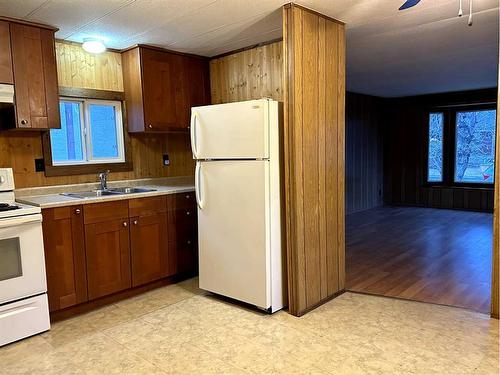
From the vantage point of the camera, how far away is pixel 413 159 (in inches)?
324

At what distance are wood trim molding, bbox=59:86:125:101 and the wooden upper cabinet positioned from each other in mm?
87

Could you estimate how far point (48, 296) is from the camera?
114 inches

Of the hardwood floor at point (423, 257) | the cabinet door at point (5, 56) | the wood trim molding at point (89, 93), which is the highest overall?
the cabinet door at point (5, 56)

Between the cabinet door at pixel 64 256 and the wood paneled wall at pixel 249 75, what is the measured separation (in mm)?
1870

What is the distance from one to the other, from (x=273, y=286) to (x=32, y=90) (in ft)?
7.76

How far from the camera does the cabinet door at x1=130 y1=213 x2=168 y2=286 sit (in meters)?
3.40

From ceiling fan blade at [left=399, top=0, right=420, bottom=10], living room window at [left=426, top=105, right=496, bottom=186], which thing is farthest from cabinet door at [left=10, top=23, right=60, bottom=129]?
living room window at [left=426, top=105, right=496, bottom=186]

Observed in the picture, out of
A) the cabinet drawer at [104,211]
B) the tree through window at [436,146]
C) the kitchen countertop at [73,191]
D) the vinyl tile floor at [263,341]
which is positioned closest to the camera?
the vinyl tile floor at [263,341]

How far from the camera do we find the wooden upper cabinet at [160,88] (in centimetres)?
374

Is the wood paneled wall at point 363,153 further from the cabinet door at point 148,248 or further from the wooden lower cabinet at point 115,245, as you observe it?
the cabinet door at point 148,248

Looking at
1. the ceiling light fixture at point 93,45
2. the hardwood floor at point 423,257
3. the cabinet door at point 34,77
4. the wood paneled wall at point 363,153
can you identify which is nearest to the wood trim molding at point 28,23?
the cabinet door at point 34,77

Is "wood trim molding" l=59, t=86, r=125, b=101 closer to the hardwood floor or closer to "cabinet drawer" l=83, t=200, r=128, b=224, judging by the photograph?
"cabinet drawer" l=83, t=200, r=128, b=224

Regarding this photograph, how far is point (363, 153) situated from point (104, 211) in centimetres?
586

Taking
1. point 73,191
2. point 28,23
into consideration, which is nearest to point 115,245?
point 73,191
